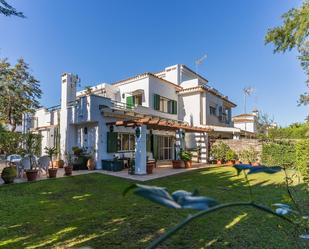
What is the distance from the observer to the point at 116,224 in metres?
5.82

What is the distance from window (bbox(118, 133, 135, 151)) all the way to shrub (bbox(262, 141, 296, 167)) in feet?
37.6

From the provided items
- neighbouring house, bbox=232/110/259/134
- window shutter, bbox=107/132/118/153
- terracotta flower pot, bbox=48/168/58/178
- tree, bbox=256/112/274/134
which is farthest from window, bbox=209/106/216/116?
terracotta flower pot, bbox=48/168/58/178

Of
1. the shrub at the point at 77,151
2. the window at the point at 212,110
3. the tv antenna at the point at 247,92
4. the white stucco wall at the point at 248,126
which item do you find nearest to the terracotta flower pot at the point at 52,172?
the shrub at the point at 77,151

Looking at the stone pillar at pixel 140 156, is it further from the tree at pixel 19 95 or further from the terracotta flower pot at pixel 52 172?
the tree at pixel 19 95

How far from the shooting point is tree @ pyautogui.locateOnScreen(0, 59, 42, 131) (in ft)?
102

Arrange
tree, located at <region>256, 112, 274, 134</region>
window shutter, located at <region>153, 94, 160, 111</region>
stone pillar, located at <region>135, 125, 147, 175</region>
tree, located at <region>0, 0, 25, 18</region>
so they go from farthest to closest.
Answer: tree, located at <region>256, 112, 274, 134</region>, window shutter, located at <region>153, 94, 160, 111</region>, stone pillar, located at <region>135, 125, 147, 175</region>, tree, located at <region>0, 0, 25, 18</region>

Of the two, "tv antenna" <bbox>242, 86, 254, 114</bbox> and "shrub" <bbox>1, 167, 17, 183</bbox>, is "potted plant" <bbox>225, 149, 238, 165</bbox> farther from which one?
"tv antenna" <bbox>242, 86, 254, 114</bbox>

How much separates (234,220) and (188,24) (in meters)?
19.3

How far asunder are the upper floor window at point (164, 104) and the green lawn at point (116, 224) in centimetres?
1480

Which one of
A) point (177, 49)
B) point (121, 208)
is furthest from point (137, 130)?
point (177, 49)

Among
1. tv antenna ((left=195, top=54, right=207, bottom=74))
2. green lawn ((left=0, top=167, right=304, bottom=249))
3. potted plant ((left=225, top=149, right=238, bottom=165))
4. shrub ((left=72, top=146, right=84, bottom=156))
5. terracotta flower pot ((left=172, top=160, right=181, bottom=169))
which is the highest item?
tv antenna ((left=195, top=54, right=207, bottom=74))

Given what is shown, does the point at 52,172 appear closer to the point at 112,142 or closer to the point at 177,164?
the point at 112,142

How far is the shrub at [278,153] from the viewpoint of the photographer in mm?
17672

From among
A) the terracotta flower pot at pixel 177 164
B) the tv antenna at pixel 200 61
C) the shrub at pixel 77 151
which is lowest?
the terracotta flower pot at pixel 177 164
